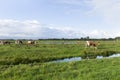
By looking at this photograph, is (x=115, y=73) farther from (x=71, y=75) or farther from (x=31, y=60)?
(x=31, y=60)

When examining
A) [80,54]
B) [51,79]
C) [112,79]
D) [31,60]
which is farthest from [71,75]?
[80,54]

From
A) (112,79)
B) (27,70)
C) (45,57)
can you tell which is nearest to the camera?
(112,79)

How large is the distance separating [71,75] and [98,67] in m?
3.78

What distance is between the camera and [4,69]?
20.7 metres

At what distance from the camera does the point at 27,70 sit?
20.2 meters

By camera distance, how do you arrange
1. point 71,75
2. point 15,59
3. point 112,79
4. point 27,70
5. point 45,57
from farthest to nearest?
1. point 45,57
2. point 15,59
3. point 27,70
4. point 71,75
5. point 112,79

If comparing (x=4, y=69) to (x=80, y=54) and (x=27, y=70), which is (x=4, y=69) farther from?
(x=80, y=54)

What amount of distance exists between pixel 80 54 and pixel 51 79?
21.6m

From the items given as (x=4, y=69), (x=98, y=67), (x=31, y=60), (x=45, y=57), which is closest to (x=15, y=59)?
(x=31, y=60)

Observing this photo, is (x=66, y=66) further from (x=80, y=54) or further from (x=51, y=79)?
(x=80, y=54)

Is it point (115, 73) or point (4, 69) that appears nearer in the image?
point (115, 73)

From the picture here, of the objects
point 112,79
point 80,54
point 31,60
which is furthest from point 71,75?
point 80,54

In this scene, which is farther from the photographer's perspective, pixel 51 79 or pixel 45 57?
pixel 45 57

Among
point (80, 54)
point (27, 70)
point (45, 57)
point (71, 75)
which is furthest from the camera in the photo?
point (80, 54)
